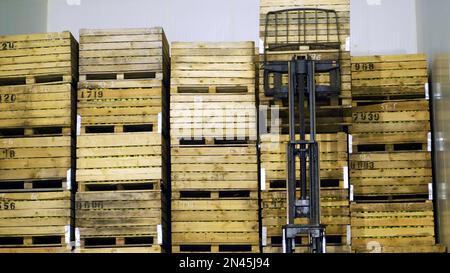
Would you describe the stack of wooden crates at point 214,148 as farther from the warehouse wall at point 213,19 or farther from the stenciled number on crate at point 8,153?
the stenciled number on crate at point 8,153

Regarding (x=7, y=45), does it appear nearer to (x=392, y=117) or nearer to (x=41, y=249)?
(x=41, y=249)

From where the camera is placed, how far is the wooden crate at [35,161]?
38.1 ft

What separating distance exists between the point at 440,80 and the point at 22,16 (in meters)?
5.45

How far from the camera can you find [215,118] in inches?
459

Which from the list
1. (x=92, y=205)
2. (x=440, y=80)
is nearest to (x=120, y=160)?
(x=92, y=205)

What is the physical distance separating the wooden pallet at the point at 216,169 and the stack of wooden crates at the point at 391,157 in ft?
4.41

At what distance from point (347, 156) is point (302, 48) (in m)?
1.46

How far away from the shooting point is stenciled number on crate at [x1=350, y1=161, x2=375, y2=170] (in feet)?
38.9

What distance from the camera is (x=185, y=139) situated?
460 inches

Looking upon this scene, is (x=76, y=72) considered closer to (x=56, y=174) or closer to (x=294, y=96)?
(x=56, y=174)

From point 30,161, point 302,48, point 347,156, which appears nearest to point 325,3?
point 302,48

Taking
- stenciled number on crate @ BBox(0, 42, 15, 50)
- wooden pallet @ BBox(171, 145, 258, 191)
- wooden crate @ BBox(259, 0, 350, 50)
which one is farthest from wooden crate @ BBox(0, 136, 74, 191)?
wooden crate @ BBox(259, 0, 350, 50)

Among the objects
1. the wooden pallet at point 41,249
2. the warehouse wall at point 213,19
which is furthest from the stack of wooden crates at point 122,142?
the warehouse wall at point 213,19
